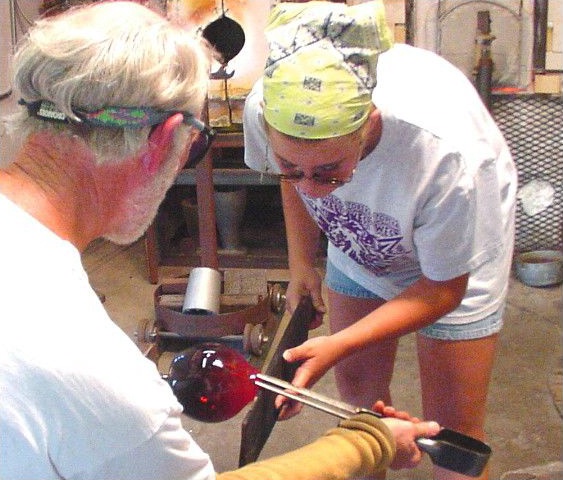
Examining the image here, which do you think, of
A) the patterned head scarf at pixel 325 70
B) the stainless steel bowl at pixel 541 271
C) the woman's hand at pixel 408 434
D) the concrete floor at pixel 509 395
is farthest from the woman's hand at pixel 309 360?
the stainless steel bowl at pixel 541 271

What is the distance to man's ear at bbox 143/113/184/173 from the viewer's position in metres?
0.90

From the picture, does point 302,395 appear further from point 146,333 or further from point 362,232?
point 146,333

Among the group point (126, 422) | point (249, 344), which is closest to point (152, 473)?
point (126, 422)

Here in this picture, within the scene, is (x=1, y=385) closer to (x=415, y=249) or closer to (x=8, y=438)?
(x=8, y=438)

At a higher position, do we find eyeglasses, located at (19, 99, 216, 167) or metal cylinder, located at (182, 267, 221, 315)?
eyeglasses, located at (19, 99, 216, 167)

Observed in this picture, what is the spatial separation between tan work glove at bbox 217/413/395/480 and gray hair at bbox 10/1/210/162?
16.3 inches

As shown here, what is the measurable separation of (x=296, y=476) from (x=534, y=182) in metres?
2.55

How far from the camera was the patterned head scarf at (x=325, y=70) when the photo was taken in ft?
3.60

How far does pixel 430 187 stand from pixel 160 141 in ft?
1.55

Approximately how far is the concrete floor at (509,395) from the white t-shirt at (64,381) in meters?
1.28

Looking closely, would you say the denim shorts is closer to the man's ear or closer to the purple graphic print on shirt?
the purple graphic print on shirt

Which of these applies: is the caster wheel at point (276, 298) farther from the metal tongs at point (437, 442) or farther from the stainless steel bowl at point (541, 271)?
the metal tongs at point (437, 442)

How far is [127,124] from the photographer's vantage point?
2.89 feet

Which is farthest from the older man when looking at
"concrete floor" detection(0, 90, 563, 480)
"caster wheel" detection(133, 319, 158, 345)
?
"caster wheel" detection(133, 319, 158, 345)
